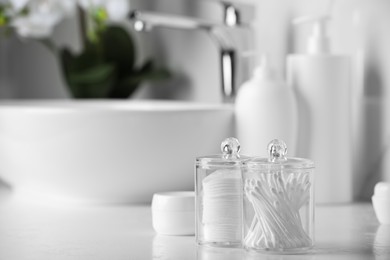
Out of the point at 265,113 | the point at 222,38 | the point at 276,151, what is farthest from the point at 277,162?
the point at 222,38

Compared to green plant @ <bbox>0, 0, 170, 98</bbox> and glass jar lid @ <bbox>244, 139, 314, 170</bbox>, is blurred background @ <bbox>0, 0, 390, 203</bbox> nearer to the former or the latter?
green plant @ <bbox>0, 0, 170, 98</bbox>

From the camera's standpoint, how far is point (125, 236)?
1.01 m

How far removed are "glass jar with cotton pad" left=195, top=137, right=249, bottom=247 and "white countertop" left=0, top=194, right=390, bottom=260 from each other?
21 mm

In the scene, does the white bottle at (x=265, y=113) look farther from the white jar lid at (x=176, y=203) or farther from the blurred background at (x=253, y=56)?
the white jar lid at (x=176, y=203)

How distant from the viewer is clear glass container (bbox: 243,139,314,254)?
0.87 meters

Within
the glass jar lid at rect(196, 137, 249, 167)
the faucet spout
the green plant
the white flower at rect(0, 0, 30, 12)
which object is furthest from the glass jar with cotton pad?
the white flower at rect(0, 0, 30, 12)

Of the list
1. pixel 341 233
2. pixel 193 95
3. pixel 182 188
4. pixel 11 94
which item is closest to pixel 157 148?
pixel 182 188

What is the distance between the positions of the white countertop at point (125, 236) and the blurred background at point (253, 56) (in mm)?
133

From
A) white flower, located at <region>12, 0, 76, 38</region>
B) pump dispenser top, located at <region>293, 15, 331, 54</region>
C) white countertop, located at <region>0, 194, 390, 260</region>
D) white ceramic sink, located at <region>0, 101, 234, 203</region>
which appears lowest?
white countertop, located at <region>0, 194, 390, 260</region>

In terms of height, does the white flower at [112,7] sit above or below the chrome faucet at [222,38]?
above

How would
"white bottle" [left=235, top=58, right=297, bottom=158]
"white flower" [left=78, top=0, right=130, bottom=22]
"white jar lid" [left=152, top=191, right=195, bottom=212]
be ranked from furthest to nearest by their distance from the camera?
"white flower" [left=78, top=0, right=130, bottom=22]
"white bottle" [left=235, top=58, right=297, bottom=158]
"white jar lid" [left=152, top=191, right=195, bottom=212]

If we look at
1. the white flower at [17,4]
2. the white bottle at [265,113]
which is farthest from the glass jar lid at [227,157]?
the white flower at [17,4]

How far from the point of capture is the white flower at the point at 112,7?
2.17 m

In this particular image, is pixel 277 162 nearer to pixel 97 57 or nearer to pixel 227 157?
pixel 227 157
